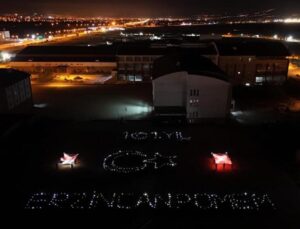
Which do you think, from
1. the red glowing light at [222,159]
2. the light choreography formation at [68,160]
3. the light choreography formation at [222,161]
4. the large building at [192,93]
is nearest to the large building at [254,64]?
the large building at [192,93]

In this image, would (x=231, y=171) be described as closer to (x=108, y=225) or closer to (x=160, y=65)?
(x=108, y=225)

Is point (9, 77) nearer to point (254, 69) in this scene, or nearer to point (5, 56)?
point (254, 69)

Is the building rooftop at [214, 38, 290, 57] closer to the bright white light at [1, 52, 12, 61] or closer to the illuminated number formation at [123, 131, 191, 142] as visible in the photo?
the illuminated number formation at [123, 131, 191, 142]

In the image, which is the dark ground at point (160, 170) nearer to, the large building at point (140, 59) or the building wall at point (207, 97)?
the building wall at point (207, 97)

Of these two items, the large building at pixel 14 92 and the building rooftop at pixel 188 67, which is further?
the building rooftop at pixel 188 67

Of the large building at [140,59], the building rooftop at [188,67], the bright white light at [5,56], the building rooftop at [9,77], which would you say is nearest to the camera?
the building rooftop at [9,77]

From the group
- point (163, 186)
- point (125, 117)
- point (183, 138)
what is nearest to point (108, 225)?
point (163, 186)

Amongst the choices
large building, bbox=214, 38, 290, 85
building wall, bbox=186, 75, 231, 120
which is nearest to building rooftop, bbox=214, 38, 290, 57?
large building, bbox=214, 38, 290, 85
